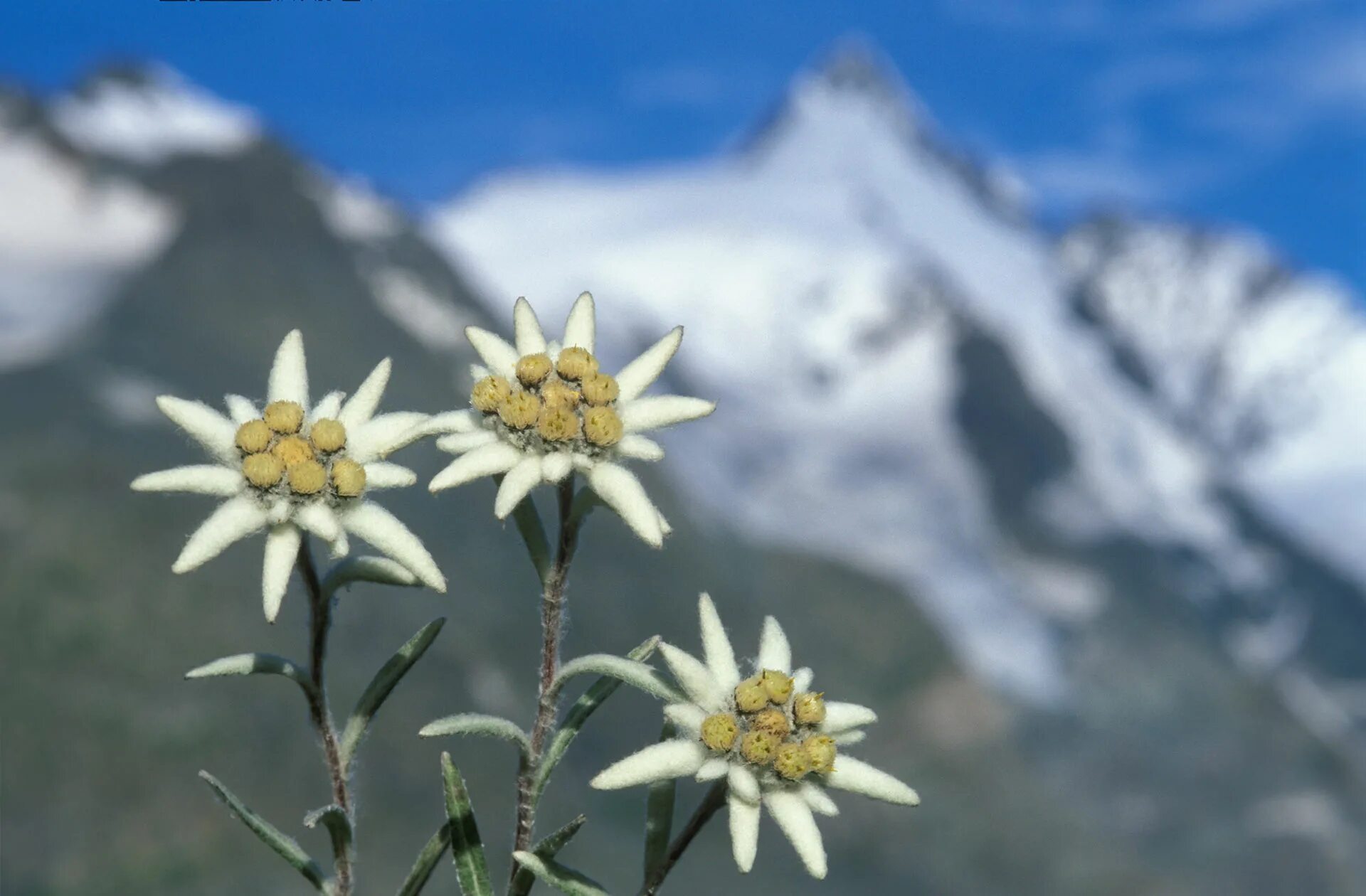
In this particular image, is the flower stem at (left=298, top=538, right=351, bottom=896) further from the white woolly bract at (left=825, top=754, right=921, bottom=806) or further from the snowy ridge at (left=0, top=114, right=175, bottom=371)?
the snowy ridge at (left=0, top=114, right=175, bottom=371)

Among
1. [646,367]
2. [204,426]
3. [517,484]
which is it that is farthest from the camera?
[646,367]

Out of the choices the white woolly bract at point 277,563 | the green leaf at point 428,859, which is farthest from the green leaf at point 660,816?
the white woolly bract at point 277,563

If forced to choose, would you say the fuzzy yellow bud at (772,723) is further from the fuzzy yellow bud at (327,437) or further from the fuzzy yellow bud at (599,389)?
the fuzzy yellow bud at (327,437)

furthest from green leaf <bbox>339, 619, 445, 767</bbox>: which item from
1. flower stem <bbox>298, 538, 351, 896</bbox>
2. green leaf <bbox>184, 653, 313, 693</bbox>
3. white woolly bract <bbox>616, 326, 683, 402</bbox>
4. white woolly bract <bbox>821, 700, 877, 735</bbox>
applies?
white woolly bract <bbox>821, 700, 877, 735</bbox>

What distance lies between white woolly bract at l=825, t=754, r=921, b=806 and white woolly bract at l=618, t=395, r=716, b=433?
1.13m

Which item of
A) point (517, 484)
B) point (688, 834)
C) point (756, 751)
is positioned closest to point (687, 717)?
point (756, 751)

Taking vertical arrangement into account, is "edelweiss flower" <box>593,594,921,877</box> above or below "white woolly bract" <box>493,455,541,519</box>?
below

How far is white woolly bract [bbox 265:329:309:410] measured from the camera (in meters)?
3.92

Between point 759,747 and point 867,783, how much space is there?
42cm

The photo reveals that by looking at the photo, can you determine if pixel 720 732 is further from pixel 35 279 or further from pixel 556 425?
pixel 35 279

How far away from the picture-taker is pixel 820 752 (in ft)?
11.7

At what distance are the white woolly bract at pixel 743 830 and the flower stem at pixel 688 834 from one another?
5 centimetres

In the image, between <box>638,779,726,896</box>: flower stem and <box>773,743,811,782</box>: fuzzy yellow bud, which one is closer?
<box>638,779,726,896</box>: flower stem

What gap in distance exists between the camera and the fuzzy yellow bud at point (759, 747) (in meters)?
3.54
